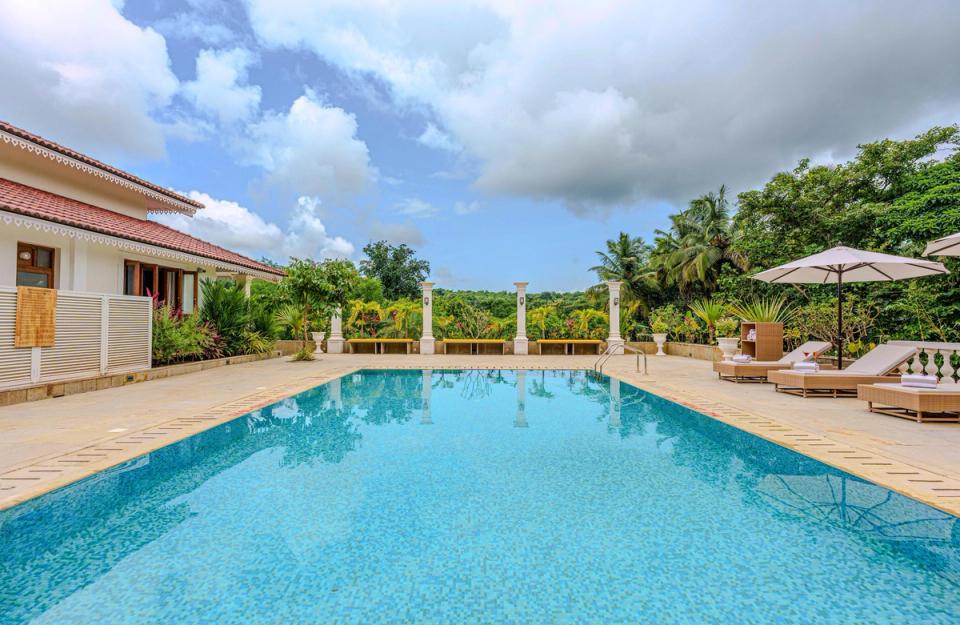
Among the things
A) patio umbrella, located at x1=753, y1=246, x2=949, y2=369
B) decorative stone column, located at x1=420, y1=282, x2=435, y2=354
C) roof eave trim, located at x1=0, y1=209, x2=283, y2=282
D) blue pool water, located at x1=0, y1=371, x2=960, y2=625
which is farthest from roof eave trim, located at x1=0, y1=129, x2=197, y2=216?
patio umbrella, located at x1=753, y1=246, x2=949, y2=369

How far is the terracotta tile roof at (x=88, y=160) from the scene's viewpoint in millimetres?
9677

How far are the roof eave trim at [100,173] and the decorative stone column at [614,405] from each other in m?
12.8

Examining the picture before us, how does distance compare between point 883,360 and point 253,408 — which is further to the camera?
point 883,360

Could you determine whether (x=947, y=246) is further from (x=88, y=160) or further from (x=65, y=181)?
(x=65, y=181)

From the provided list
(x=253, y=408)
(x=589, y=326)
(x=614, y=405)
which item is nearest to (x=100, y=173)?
(x=253, y=408)

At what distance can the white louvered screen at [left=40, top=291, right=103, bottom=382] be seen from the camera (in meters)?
8.06

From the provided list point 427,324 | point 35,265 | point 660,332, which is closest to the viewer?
point 35,265

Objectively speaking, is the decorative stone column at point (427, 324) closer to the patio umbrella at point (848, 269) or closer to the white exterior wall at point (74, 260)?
the white exterior wall at point (74, 260)

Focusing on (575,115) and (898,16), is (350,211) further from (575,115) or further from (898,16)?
(898,16)

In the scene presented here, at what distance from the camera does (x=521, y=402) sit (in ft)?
27.9

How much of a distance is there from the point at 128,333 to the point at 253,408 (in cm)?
470

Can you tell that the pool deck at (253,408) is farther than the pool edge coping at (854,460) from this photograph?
Yes

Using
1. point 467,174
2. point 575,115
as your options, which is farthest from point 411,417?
point 467,174

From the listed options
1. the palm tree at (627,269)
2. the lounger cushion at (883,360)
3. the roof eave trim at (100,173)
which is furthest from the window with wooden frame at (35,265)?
the palm tree at (627,269)
